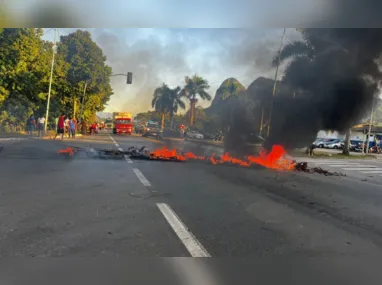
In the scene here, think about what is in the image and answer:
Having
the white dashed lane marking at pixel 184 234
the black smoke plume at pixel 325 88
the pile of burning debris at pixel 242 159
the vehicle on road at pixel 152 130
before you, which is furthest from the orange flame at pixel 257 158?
the white dashed lane marking at pixel 184 234

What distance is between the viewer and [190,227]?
13.9ft

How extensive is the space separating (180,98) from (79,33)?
2.62m

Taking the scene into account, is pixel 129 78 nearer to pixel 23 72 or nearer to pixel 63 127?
pixel 23 72

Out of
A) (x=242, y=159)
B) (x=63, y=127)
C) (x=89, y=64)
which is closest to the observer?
(x=89, y=64)

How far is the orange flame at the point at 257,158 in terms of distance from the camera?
1051 cm

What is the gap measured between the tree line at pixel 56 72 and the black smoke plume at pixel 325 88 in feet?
13.7

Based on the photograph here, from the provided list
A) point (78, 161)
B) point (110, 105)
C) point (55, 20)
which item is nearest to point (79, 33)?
point (55, 20)

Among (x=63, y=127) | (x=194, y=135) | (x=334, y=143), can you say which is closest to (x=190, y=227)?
(x=194, y=135)

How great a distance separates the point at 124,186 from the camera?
22.4 ft

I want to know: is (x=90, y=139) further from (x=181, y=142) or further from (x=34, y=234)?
(x=34, y=234)

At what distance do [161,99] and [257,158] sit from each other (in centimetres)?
455

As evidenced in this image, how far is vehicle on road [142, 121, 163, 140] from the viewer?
27.9 ft

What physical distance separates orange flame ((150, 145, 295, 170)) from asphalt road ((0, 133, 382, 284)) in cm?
223

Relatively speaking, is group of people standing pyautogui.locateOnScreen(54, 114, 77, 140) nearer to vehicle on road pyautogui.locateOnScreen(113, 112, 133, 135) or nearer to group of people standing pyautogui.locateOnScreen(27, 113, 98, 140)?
group of people standing pyautogui.locateOnScreen(27, 113, 98, 140)
